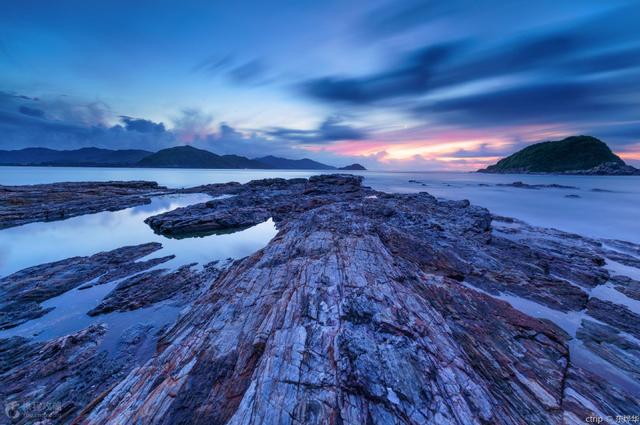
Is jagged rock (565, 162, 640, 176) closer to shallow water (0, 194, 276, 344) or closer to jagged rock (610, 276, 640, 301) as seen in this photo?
jagged rock (610, 276, 640, 301)

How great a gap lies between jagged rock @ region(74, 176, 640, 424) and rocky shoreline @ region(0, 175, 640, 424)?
0.13 feet

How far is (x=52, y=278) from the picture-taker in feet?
49.3

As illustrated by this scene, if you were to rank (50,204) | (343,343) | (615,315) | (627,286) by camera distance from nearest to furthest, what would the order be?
(343,343), (615,315), (627,286), (50,204)

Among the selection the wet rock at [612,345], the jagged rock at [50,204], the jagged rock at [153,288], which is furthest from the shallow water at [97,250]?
the wet rock at [612,345]

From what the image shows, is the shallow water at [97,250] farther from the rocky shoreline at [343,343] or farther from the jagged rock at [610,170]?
the jagged rock at [610,170]

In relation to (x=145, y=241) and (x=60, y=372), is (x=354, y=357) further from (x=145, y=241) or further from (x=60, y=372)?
(x=145, y=241)

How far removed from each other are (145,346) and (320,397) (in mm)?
8955

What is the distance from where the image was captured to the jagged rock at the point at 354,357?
17.4ft

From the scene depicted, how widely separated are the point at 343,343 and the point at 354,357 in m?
0.48

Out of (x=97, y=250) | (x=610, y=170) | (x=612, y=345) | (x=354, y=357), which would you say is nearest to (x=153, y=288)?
(x=97, y=250)

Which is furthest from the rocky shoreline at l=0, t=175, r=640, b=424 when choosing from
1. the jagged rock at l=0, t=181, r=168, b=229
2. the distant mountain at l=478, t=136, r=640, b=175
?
the distant mountain at l=478, t=136, r=640, b=175

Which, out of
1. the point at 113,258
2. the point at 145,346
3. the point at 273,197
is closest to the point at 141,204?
the point at 273,197

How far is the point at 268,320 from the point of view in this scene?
7930mm

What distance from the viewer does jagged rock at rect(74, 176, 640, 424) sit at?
530 cm
